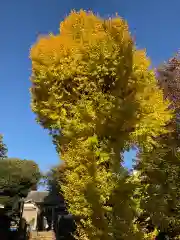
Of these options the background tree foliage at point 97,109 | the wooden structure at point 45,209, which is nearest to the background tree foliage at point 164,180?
the background tree foliage at point 97,109

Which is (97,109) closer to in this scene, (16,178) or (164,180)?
(164,180)

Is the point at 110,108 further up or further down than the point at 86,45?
further down

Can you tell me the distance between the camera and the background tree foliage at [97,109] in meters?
10.8

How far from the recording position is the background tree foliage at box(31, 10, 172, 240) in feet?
35.3

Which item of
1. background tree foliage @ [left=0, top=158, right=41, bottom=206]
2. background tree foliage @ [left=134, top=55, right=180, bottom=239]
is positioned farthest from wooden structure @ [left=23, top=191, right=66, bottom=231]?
background tree foliage @ [left=134, top=55, right=180, bottom=239]

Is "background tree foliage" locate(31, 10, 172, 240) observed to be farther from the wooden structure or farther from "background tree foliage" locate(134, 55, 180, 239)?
the wooden structure

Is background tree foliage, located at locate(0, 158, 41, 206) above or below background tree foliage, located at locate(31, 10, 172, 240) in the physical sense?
above

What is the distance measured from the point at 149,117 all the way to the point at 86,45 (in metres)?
3.77

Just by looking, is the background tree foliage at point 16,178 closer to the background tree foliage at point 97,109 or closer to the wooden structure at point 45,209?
the wooden structure at point 45,209

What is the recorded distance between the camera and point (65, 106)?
12867 millimetres

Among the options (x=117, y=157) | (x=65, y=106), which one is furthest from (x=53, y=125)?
(x=117, y=157)

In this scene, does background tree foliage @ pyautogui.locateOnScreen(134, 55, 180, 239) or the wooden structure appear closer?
background tree foliage @ pyautogui.locateOnScreen(134, 55, 180, 239)

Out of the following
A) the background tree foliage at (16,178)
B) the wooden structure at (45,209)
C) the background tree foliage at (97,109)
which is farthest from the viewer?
the wooden structure at (45,209)

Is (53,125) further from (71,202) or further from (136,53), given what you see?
(136,53)
